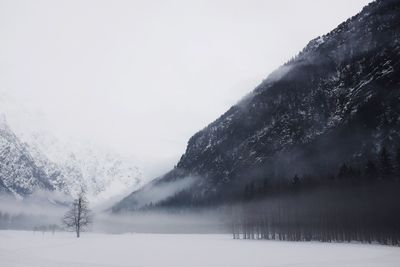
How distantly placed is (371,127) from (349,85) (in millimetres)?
40409

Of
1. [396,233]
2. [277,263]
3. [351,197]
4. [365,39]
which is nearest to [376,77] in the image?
[365,39]

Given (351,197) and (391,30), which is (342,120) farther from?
(351,197)

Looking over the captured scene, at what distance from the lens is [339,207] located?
8125 cm

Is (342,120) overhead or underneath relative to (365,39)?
underneath

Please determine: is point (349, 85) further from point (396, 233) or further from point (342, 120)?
point (396, 233)

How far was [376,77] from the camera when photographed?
536ft

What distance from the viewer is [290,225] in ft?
306

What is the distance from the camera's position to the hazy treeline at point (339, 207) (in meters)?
71.2

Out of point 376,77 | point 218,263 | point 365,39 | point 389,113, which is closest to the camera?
point 218,263

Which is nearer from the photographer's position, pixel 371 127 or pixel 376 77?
pixel 371 127

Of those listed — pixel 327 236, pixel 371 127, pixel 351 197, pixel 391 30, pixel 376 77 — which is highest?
pixel 391 30

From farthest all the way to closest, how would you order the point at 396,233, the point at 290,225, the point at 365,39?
1. the point at 365,39
2. the point at 290,225
3. the point at 396,233

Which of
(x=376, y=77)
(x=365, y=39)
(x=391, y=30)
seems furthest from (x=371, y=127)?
(x=365, y=39)

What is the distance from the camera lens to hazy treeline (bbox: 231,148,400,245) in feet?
234
